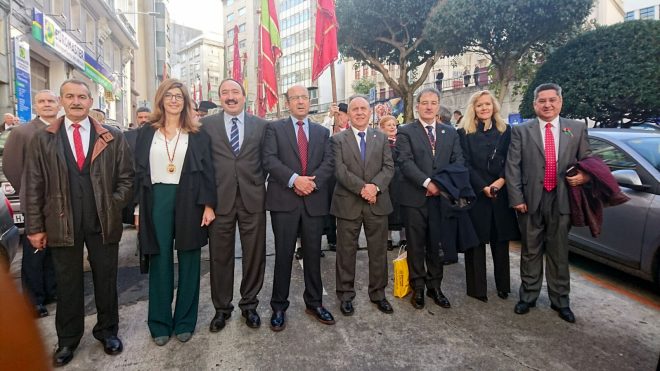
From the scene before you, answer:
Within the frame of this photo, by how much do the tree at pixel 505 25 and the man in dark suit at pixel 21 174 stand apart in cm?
1526

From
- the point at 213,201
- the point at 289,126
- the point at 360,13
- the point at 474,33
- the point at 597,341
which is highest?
the point at 360,13

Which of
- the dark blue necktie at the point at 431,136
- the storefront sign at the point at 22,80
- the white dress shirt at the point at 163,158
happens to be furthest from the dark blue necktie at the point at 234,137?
the storefront sign at the point at 22,80

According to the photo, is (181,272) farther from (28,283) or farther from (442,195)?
(442,195)

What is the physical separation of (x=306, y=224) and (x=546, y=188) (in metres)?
2.20

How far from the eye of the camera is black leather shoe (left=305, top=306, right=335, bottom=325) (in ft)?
11.6

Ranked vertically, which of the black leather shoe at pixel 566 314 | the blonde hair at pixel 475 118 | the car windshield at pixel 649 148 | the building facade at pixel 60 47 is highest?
the building facade at pixel 60 47

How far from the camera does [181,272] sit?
10.9 ft

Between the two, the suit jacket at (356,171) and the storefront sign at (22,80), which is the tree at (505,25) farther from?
the storefront sign at (22,80)

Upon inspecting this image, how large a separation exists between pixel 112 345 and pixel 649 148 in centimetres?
527

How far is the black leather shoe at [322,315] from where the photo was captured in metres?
3.53

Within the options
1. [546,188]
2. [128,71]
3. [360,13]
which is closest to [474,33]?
[360,13]

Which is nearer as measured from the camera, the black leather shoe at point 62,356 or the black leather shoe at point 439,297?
the black leather shoe at point 62,356

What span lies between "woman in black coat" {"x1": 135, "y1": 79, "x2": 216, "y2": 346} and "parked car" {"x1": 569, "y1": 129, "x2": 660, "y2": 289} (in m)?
3.84

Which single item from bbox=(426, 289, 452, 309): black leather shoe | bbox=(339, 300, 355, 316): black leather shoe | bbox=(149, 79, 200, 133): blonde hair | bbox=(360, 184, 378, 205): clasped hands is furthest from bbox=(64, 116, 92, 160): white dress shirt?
bbox=(426, 289, 452, 309): black leather shoe
